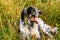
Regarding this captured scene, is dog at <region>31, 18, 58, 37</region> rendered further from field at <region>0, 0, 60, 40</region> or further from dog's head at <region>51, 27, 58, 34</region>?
field at <region>0, 0, 60, 40</region>

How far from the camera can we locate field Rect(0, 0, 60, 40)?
Result: 346cm

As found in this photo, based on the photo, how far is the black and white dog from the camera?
3256 millimetres

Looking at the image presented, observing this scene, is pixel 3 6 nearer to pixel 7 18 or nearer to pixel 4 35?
pixel 7 18

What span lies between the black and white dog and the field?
0.17 meters

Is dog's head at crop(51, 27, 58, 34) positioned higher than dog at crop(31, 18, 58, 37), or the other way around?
dog at crop(31, 18, 58, 37)

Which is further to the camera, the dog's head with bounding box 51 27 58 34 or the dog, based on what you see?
the dog's head with bounding box 51 27 58 34

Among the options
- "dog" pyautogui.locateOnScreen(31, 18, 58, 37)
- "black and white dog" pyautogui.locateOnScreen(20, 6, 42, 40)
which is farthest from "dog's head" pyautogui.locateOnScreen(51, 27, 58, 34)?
"black and white dog" pyautogui.locateOnScreen(20, 6, 42, 40)

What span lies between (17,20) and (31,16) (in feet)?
1.25

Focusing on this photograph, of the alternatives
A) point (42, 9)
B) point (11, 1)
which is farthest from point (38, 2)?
point (11, 1)

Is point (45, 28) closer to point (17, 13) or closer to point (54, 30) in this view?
point (54, 30)

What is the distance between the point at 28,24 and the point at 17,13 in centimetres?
47

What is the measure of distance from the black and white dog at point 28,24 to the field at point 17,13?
0.17 m

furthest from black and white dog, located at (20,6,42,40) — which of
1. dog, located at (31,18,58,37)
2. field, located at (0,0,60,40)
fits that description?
field, located at (0,0,60,40)

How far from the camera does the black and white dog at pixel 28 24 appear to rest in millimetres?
3256
